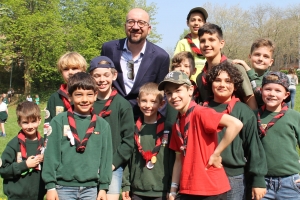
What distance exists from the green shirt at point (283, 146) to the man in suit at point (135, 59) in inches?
74.9

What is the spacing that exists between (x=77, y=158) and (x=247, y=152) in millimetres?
1945

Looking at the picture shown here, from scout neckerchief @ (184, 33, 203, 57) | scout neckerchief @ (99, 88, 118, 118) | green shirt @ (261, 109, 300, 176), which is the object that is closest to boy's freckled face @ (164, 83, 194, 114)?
scout neckerchief @ (99, 88, 118, 118)

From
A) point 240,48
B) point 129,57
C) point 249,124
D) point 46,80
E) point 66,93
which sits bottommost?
point 249,124

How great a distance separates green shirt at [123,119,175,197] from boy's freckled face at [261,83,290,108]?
1285 mm

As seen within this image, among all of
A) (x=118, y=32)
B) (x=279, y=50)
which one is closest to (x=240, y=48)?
(x=279, y=50)

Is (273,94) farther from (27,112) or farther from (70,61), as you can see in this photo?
(27,112)

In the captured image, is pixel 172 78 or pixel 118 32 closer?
pixel 172 78

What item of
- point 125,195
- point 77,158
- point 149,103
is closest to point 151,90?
point 149,103

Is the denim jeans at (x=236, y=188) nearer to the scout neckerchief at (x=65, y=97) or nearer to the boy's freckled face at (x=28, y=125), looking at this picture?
the scout neckerchief at (x=65, y=97)

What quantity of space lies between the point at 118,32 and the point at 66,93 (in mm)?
42644

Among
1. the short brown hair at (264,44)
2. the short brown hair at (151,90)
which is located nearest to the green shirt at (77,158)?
the short brown hair at (151,90)

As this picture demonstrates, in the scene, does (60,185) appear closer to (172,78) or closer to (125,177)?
(125,177)

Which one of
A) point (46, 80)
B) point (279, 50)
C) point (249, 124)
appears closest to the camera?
point (249, 124)

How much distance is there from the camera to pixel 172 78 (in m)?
3.95
